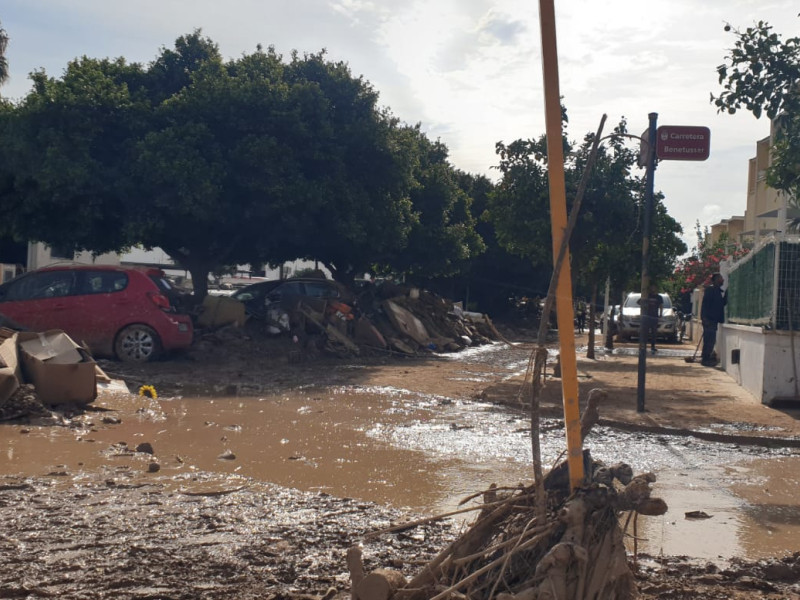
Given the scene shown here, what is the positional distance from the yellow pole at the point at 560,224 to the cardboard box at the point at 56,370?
7.09 m

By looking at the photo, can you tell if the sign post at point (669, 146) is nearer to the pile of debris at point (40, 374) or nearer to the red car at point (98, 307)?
the pile of debris at point (40, 374)

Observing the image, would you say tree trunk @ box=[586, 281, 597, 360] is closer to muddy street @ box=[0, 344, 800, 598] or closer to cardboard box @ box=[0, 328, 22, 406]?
muddy street @ box=[0, 344, 800, 598]

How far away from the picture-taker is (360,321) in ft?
65.9

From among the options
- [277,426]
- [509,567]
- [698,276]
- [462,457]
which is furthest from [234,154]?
[698,276]

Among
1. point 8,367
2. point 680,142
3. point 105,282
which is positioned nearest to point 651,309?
point 680,142

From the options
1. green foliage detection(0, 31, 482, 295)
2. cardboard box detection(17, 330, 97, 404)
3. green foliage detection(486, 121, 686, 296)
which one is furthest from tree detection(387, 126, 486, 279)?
cardboard box detection(17, 330, 97, 404)

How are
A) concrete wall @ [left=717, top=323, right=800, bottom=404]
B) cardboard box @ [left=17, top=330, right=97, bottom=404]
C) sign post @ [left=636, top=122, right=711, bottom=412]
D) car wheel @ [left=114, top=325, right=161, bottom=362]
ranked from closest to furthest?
cardboard box @ [left=17, top=330, right=97, bottom=404]
sign post @ [left=636, top=122, right=711, bottom=412]
concrete wall @ [left=717, top=323, right=800, bottom=404]
car wheel @ [left=114, top=325, right=161, bottom=362]

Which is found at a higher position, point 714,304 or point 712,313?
point 714,304

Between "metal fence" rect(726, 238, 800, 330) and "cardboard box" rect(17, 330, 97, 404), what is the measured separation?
893 cm

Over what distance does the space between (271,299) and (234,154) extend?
3893 mm

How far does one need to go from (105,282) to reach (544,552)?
12.4 meters

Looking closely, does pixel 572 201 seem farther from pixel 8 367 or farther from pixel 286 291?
pixel 8 367

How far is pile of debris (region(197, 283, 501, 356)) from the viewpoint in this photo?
60.1 feet

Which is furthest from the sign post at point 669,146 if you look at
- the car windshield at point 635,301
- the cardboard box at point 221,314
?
the car windshield at point 635,301
